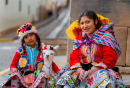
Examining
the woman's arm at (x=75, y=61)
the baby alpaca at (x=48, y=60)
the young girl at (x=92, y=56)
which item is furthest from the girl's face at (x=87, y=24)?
the baby alpaca at (x=48, y=60)

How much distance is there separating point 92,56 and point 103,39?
11.3 inches

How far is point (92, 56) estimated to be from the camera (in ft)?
9.29

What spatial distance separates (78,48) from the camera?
2.93m

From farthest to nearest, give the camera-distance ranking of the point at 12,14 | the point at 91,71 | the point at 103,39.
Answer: the point at 12,14
the point at 103,39
the point at 91,71

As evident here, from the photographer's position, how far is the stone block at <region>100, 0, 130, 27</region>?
396 cm

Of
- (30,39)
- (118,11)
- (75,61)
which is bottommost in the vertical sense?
(75,61)

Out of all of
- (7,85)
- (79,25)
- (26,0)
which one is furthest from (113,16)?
(26,0)

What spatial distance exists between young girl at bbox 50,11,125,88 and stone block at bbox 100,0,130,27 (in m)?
1.10

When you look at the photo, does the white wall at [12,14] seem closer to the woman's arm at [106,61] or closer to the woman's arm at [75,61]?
the woman's arm at [75,61]

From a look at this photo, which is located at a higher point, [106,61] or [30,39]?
[30,39]

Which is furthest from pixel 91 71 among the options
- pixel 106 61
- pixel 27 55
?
pixel 27 55

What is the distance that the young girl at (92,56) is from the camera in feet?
8.38

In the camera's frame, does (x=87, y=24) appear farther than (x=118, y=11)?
No

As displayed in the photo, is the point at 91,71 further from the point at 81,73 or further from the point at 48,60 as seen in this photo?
the point at 48,60
